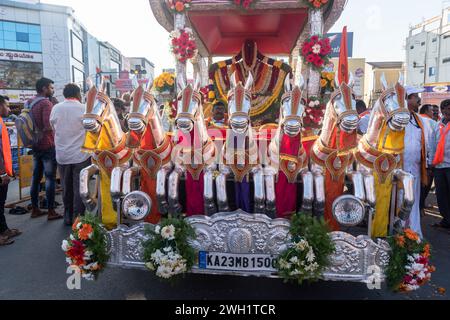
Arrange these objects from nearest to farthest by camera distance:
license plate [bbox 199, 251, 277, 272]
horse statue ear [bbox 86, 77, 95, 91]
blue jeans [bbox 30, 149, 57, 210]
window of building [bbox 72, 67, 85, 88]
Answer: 1. license plate [bbox 199, 251, 277, 272]
2. horse statue ear [bbox 86, 77, 95, 91]
3. blue jeans [bbox 30, 149, 57, 210]
4. window of building [bbox 72, 67, 85, 88]

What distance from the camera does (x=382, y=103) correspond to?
9.14 ft

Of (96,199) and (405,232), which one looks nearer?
(405,232)

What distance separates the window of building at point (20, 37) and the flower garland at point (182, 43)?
27.7 meters

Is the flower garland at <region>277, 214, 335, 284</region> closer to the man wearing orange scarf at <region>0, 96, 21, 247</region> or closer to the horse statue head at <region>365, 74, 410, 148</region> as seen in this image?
the horse statue head at <region>365, 74, 410, 148</region>

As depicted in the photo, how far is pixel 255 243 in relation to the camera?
254 centimetres

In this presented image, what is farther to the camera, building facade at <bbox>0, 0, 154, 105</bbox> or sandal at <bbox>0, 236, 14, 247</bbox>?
building facade at <bbox>0, 0, 154, 105</bbox>

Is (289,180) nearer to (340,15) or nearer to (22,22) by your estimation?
(340,15)

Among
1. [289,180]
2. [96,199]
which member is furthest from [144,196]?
[289,180]

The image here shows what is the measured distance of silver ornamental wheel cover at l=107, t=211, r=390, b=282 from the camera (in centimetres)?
248

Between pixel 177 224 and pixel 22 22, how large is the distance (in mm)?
29708

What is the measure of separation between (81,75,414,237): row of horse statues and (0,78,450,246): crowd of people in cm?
102

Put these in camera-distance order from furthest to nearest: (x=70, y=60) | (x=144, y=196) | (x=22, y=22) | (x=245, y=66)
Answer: (x=70, y=60) < (x=22, y=22) < (x=245, y=66) < (x=144, y=196)

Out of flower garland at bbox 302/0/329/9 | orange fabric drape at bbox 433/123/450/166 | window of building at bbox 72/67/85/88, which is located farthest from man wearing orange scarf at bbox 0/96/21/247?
window of building at bbox 72/67/85/88

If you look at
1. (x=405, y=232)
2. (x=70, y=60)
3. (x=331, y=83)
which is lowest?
(x=405, y=232)
